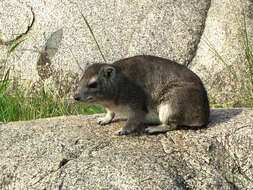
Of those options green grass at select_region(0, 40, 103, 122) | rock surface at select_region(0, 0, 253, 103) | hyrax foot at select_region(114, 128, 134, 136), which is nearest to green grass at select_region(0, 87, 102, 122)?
green grass at select_region(0, 40, 103, 122)

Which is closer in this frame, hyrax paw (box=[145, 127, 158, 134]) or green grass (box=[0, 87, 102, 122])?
hyrax paw (box=[145, 127, 158, 134])

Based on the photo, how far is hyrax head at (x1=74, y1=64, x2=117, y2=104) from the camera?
5230 millimetres

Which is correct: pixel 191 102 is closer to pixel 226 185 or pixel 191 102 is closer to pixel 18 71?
pixel 226 185

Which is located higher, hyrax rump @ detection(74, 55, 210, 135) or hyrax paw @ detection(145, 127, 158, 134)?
hyrax rump @ detection(74, 55, 210, 135)

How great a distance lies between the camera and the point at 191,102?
5305 millimetres

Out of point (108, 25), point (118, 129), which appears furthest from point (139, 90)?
point (108, 25)

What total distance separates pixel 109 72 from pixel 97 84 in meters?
0.23

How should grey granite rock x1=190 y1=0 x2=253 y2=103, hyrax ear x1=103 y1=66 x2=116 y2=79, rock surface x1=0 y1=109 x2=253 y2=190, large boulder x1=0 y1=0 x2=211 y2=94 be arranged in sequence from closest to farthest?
1. rock surface x1=0 y1=109 x2=253 y2=190
2. hyrax ear x1=103 y1=66 x2=116 y2=79
3. grey granite rock x1=190 y1=0 x2=253 y2=103
4. large boulder x1=0 y1=0 x2=211 y2=94

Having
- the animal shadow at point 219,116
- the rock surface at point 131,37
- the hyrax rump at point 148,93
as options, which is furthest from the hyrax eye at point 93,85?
the rock surface at point 131,37

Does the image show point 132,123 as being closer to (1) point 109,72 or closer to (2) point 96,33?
(1) point 109,72

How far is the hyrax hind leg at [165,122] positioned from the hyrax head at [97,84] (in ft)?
2.22

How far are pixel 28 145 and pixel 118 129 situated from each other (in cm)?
120

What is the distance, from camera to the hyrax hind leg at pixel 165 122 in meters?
5.29

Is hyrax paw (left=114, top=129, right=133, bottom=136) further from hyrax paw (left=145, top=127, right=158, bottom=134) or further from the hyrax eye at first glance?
the hyrax eye
